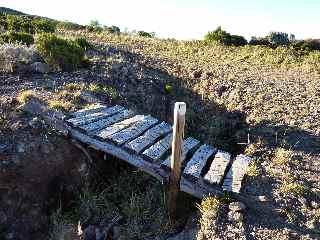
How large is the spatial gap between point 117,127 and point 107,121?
366 millimetres

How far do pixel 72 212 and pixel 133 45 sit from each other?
11.1 m

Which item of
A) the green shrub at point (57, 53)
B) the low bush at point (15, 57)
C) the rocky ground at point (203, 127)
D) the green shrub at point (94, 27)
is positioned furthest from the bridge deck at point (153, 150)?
the green shrub at point (94, 27)

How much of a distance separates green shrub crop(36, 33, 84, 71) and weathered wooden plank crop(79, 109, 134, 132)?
10.6 feet

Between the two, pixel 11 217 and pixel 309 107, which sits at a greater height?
pixel 309 107

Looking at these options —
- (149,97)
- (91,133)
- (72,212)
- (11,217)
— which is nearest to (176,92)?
(149,97)

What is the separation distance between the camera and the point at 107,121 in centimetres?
950

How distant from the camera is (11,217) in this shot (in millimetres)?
7996

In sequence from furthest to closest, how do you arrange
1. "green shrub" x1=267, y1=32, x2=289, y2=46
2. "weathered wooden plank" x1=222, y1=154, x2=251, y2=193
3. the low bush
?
1. "green shrub" x1=267, y1=32, x2=289, y2=46
2. the low bush
3. "weathered wooden plank" x1=222, y1=154, x2=251, y2=193

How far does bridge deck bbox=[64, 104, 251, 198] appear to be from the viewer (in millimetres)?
8000

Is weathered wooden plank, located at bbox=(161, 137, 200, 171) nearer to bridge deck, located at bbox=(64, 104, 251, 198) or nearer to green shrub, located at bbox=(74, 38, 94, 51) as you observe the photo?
bridge deck, located at bbox=(64, 104, 251, 198)

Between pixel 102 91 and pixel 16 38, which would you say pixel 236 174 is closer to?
pixel 102 91

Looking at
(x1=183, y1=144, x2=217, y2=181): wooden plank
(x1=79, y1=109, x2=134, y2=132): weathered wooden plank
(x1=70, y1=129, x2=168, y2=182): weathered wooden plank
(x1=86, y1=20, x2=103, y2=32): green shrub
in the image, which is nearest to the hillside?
(x1=86, y1=20, x2=103, y2=32): green shrub

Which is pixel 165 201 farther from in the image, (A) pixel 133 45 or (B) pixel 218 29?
(B) pixel 218 29

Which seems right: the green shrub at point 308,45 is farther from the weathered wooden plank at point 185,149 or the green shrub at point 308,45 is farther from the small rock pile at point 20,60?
the small rock pile at point 20,60
